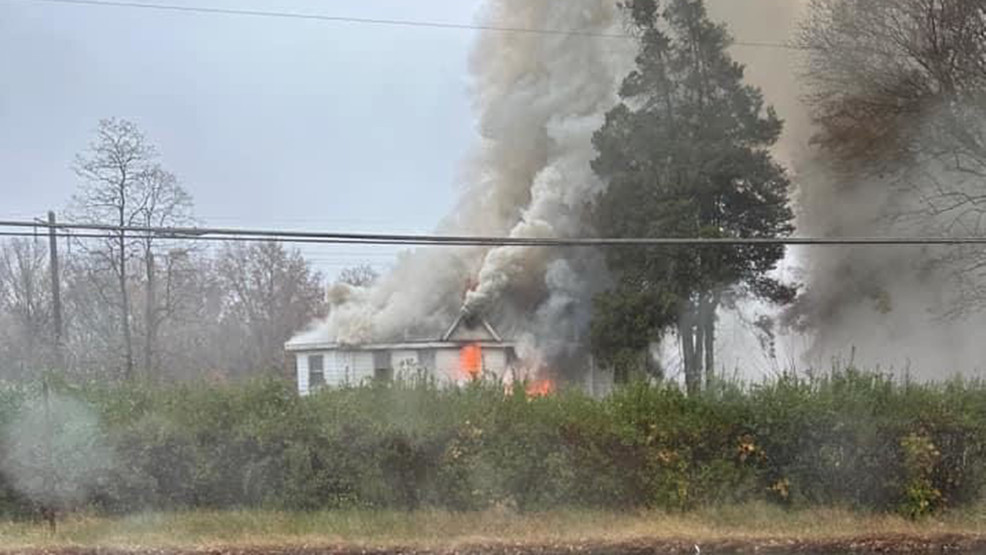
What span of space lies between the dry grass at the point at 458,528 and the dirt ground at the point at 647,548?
0.08 meters

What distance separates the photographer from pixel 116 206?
22109 mm

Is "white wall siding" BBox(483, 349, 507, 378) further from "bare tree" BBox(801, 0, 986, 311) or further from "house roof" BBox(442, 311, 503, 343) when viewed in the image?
"bare tree" BBox(801, 0, 986, 311)

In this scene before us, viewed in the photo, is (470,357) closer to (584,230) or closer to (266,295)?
(584,230)

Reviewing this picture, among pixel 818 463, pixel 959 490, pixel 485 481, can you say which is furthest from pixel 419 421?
pixel 959 490

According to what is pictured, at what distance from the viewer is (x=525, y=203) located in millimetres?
32281

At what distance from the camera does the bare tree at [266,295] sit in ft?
100.0

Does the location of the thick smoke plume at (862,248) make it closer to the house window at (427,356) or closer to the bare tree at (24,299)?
the house window at (427,356)

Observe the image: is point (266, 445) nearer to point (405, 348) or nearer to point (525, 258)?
point (405, 348)

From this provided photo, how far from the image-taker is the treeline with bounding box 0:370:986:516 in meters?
9.23

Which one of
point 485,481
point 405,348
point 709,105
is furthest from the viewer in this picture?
point 405,348

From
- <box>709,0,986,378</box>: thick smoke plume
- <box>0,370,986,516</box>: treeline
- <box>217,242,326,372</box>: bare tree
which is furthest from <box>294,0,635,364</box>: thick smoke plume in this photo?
<box>0,370,986,516</box>: treeline

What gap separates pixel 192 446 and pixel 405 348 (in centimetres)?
1796

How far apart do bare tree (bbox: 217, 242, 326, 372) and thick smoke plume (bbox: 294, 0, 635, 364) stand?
7.08 ft

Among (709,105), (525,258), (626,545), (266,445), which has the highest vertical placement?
(709,105)
